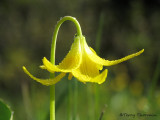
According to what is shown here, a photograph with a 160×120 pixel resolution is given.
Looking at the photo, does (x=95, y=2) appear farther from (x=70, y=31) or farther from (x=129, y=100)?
(x=129, y=100)

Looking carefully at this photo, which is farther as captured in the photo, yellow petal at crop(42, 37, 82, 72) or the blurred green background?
the blurred green background

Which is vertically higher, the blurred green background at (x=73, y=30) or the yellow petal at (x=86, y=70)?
the blurred green background at (x=73, y=30)

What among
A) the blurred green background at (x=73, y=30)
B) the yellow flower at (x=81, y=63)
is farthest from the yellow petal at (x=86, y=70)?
the blurred green background at (x=73, y=30)

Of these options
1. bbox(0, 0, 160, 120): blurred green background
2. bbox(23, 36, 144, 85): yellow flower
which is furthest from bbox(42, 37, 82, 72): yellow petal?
bbox(0, 0, 160, 120): blurred green background

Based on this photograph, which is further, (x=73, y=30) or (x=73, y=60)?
(x=73, y=30)

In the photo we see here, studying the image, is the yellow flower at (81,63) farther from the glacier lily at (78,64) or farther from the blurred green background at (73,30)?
the blurred green background at (73,30)

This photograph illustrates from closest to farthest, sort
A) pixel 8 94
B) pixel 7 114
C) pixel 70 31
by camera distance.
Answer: pixel 7 114 → pixel 8 94 → pixel 70 31

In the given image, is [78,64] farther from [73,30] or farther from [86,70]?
[73,30]

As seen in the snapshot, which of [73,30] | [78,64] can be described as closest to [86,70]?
[78,64]

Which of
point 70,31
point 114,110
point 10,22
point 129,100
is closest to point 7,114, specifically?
point 114,110

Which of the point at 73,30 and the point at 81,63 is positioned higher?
the point at 73,30

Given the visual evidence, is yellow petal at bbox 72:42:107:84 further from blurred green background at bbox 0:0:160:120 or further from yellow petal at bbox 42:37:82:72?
blurred green background at bbox 0:0:160:120
